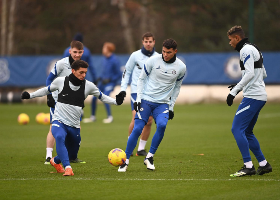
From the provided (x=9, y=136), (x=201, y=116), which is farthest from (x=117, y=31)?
(x=9, y=136)

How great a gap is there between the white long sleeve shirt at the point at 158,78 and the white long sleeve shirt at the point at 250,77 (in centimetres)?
133

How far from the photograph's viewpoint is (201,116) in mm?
20625

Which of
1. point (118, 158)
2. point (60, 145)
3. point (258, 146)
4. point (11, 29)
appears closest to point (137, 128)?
point (118, 158)

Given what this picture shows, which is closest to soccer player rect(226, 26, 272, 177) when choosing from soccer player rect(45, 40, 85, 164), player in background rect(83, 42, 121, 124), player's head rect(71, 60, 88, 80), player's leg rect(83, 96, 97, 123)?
player's head rect(71, 60, 88, 80)

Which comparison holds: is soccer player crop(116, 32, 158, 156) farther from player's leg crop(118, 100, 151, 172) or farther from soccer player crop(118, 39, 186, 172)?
player's leg crop(118, 100, 151, 172)

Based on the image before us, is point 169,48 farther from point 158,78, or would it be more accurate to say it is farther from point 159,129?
point 159,129

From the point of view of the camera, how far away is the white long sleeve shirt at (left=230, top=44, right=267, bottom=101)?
26.5 feet

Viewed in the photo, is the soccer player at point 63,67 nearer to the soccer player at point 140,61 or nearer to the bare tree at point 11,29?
the soccer player at point 140,61

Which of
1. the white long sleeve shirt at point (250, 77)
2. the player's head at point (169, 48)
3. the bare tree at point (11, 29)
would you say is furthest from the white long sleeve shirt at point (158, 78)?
the bare tree at point (11, 29)

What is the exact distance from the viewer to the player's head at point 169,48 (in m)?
8.87

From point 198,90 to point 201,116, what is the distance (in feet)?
22.4

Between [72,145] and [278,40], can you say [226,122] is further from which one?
[278,40]

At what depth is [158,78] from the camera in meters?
9.18

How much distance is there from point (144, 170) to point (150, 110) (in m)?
1.02
